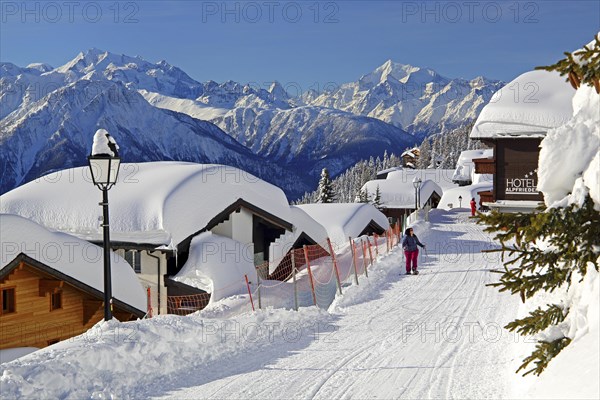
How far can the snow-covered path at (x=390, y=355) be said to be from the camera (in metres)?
7.85

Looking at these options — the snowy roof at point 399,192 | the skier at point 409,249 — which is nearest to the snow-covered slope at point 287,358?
the skier at point 409,249

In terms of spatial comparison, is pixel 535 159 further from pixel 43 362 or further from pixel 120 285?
pixel 43 362

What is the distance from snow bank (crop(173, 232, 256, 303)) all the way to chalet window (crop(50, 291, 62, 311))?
885 centimetres

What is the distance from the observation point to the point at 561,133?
16.0 ft

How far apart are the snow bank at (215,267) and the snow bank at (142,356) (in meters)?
12.1

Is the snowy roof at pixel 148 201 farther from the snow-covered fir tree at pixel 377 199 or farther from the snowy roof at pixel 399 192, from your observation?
the snowy roof at pixel 399 192

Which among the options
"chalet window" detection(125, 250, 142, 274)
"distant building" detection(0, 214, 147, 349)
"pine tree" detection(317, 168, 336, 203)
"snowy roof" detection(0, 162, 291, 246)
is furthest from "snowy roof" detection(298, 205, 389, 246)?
"pine tree" detection(317, 168, 336, 203)

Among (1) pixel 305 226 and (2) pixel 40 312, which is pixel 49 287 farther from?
(1) pixel 305 226

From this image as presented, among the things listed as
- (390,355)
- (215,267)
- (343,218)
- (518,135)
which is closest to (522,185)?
(518,135)

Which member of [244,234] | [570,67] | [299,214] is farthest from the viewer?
[299,214]

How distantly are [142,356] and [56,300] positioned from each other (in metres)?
6.58

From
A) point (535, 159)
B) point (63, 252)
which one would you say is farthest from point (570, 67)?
point (535, 159)

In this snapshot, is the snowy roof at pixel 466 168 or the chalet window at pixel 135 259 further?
the snowy roof at pixel 466 168

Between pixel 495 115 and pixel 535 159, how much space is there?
1794 millimetres
